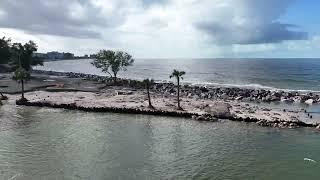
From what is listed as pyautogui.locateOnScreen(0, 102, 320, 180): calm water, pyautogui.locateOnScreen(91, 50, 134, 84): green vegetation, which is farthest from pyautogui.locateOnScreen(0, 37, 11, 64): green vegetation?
pyautogui.locateOnScreen(0, 102, 320, 180): calm water

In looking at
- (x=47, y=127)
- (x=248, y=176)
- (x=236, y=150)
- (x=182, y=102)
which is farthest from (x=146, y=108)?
(x=248, y=176)

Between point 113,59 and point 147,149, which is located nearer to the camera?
point 147,149

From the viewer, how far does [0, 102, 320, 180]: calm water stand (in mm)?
38344

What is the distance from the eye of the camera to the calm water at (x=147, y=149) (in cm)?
3834

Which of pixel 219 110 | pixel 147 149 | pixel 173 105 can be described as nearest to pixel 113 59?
pixel 173 105

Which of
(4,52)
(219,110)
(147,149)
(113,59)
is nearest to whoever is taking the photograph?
(147,149)

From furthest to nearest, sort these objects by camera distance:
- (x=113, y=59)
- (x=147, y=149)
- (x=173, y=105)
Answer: (x=113, y=59)
(x=173, y=105)
(x=147, y=149)

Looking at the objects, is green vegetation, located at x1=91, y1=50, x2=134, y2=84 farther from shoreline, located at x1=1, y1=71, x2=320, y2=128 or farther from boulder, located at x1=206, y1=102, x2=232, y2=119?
boulder, located at x1=206, y1=102, x2=232, y2=119

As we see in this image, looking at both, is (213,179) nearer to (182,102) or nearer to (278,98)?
(182,102)

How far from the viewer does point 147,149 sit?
46031 millimetres

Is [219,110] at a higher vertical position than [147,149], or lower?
higher

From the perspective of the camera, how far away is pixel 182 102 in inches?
3056

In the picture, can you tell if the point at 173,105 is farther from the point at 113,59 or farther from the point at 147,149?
the point at 113,59

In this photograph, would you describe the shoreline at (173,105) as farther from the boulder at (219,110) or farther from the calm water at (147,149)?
the calm water at (147,149)
